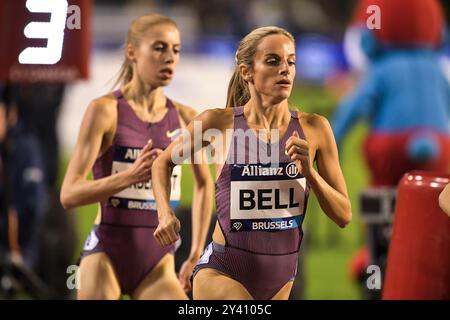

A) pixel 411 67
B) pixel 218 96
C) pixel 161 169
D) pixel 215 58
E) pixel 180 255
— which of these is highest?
pixel 215 58

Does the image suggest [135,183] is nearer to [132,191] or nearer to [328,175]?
[132,191]

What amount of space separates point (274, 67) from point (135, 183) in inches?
17.1

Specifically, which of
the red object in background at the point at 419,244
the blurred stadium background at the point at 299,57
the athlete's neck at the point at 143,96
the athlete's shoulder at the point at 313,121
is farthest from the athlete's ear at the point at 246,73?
the blurred stadium background at the point at 299,57

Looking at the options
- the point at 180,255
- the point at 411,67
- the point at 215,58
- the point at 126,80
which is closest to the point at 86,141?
the point at 126,80

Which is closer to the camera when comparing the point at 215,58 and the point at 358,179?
the point at 358,179

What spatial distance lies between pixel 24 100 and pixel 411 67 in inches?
66.5

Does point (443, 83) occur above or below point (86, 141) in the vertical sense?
above

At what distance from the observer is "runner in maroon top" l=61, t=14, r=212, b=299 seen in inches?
107

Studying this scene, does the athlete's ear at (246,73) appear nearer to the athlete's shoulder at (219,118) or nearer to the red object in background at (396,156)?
the athlete's shoulder at (219,118)

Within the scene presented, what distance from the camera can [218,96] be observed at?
2.81 metres

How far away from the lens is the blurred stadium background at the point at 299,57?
5.92m

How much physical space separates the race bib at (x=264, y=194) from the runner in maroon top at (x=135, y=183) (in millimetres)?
162

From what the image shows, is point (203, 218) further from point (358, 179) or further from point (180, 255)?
point (358, 179)

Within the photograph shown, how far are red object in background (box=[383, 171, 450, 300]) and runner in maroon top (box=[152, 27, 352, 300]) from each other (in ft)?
0.95
